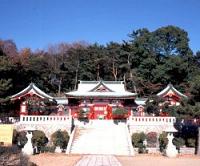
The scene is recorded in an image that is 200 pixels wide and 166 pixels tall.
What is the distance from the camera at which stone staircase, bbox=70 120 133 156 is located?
85.7 ft

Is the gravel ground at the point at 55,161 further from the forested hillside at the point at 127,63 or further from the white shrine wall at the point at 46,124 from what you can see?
the forested hillside at the point at 127,63

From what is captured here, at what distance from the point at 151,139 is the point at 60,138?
7695 mm

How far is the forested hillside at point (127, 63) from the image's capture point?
182 feet

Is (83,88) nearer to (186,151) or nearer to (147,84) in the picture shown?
(147,84)

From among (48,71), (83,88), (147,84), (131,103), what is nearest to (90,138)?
(131,103)

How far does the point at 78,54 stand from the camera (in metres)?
61.8

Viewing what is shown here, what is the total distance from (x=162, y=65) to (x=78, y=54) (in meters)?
14.7

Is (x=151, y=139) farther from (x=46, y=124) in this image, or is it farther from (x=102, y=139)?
(x=46, y=124)

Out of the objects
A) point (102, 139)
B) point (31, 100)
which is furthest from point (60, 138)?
point (31, 100)

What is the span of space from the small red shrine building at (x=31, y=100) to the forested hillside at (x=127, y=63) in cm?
1077

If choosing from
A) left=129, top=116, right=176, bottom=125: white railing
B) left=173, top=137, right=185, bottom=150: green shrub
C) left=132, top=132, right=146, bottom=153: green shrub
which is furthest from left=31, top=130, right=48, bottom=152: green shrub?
left=173, top=137, right=185, bottom=150: green shrub

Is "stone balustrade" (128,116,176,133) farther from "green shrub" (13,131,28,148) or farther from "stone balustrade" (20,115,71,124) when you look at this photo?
"green shrub" (13,131,28,148)

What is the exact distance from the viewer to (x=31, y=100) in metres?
39.2

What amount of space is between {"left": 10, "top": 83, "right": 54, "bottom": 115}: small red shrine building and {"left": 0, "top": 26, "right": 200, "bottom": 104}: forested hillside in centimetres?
1077
